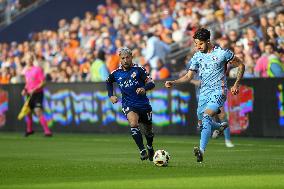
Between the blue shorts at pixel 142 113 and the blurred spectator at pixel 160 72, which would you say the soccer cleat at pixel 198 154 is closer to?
the blue shorts at pixel 142 113

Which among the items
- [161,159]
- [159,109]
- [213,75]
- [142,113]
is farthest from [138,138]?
[159,109]

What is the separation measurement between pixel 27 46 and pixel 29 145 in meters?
14.5

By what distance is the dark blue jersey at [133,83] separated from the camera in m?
18.3

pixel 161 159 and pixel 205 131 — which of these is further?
pixel 205 131

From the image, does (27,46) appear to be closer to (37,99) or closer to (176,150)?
(37,99)

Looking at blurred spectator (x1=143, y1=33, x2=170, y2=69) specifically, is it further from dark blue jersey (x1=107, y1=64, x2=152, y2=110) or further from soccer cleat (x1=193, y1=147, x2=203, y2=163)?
soccer cleat (x1=193, y1=147, x2=203, y2=163)

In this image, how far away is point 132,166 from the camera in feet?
55.4

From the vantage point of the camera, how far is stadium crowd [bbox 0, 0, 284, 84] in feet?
88.1

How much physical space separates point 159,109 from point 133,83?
10.2 meters

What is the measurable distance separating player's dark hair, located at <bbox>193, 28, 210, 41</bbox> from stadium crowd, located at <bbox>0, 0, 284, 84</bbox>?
8201 millimetres

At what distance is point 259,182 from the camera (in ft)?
44.9

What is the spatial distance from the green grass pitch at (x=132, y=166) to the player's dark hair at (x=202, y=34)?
2.13 metres

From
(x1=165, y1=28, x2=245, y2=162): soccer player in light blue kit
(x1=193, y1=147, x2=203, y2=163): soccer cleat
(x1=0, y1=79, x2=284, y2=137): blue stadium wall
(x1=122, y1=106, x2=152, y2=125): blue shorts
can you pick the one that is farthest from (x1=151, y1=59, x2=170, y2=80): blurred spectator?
(x1=193, y1=147, x2=203, y2=163): soccer cleat

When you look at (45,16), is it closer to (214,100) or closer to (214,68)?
(214,68)
